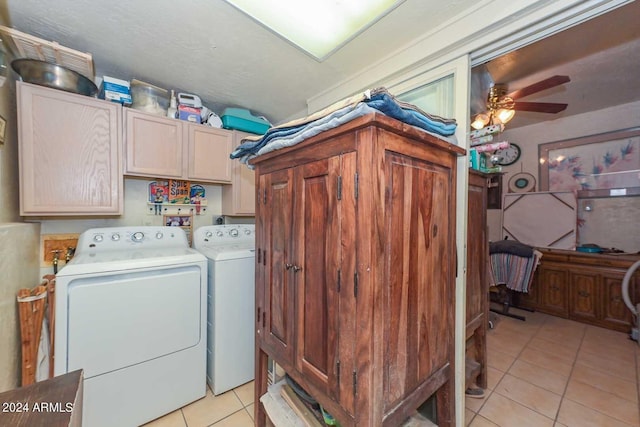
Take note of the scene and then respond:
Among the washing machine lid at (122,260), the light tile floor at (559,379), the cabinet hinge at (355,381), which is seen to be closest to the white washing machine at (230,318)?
the washing machine lid at (122,260)

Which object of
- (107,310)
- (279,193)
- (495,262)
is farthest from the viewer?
(495,262)

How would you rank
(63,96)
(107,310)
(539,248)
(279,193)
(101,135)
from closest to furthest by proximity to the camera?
(279,193)
(107,310)
(63,96)
(101,135)
(539,248)

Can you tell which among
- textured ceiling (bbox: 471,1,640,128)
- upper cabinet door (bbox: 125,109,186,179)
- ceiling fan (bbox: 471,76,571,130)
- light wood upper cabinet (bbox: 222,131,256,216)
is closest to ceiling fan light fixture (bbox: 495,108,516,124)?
ceiling fan (bbox: 471,76,571,130)

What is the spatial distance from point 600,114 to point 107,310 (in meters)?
5.41

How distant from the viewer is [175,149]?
2.04 meters

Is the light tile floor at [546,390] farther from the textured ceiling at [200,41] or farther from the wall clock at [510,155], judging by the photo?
the wall clock at [510,155]

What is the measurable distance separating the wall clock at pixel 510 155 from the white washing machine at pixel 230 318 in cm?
418

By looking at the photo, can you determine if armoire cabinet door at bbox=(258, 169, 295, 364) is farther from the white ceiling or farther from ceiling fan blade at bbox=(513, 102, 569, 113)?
ceiling fan blade at bbox=(513, 102, 569, 113)

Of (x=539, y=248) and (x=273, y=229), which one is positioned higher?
(x=273, y=229)

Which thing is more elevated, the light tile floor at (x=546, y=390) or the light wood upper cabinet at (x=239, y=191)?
the light wood upper cabinet at (x=239, y=191)

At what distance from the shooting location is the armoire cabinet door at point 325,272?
2.71 ft

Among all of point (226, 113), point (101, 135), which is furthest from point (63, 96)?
point (226, 113)

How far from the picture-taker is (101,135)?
1708 millimetres

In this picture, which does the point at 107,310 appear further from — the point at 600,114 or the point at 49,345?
the point at 600,114
